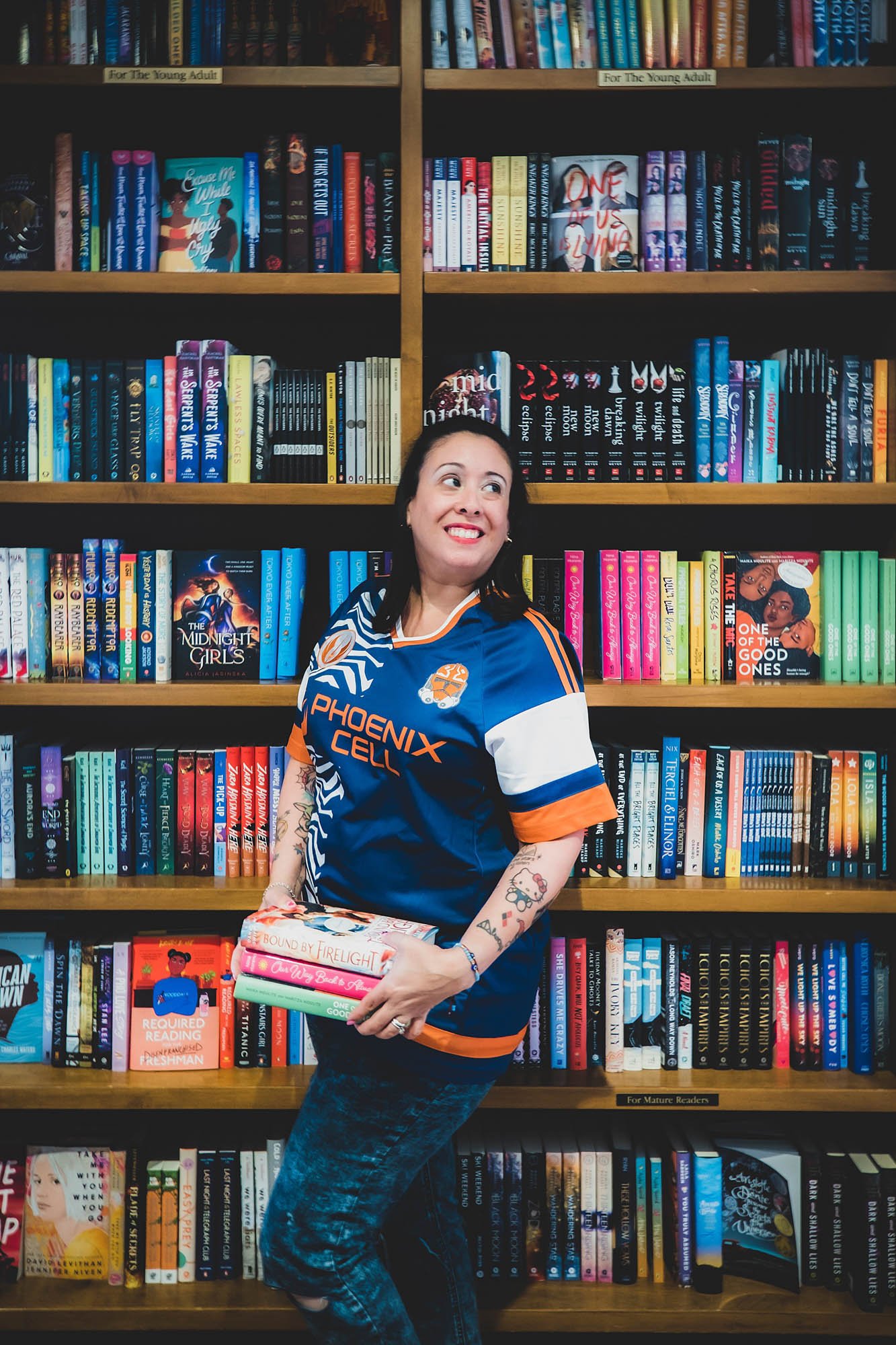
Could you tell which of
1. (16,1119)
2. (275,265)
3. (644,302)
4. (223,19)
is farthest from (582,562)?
(16,1119)

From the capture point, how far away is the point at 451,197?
1696 mm

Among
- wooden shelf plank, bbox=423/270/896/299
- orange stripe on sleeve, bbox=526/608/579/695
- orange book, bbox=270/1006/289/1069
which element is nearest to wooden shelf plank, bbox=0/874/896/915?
orange book, bbox=270/1006/289/1069

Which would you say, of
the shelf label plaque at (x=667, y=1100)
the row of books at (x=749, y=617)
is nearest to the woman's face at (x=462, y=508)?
the row of books at (x=749, y=617)

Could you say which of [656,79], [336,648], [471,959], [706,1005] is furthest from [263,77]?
[706,1005]

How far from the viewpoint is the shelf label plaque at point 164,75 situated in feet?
5.36

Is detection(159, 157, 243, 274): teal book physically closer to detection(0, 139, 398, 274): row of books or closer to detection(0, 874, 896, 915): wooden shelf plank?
detection(0, 139, 398, 274): row of books

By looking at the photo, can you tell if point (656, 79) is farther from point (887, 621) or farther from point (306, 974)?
point (306, 974)

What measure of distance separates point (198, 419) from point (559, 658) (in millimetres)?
869

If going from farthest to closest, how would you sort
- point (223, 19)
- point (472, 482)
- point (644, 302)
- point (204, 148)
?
1. point (204, 148)
2. point (644, 302)
3. point (223, 19)
4. point (472, 482)

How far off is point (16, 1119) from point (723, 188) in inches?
90.2

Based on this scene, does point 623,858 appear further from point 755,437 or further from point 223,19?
point 223,19

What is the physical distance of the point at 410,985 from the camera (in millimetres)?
1130

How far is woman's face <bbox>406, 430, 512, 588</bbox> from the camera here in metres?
1.30

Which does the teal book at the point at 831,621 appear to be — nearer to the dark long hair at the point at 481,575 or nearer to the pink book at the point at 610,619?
the pink book at the point at 610,619
